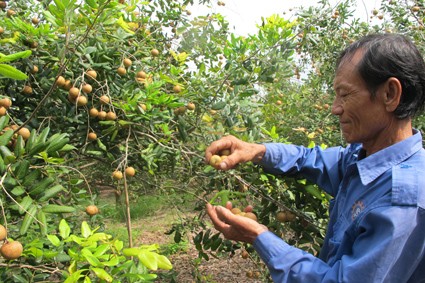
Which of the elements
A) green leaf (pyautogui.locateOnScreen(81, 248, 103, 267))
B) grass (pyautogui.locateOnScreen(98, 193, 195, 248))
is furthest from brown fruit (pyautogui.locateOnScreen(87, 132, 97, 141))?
grass (pyautogui.locateOnScreen(98, 193, 195, 248))

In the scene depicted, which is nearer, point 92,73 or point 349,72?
point 349,72

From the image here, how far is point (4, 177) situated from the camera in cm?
130

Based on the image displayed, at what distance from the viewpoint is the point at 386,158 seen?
1.38 m

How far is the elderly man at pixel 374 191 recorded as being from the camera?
1.16m

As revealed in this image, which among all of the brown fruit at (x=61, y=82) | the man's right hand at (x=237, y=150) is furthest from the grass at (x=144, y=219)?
the man's right hand at (x=237, y=150)

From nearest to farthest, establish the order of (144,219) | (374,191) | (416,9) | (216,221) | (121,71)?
(374,191) → (216,221) → (121,71) → (416,9) → (144,219)

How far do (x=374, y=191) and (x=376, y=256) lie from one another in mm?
274

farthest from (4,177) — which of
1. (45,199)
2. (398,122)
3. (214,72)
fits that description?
(214,72)

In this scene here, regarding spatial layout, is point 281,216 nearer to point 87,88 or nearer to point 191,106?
point 191,106

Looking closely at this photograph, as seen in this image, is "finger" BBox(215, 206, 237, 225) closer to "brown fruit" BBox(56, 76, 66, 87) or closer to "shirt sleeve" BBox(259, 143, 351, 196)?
"shirt sleeve" BBox(259, 143, 351, 196)

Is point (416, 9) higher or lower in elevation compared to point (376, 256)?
higher

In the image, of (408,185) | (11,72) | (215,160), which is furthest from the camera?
(215,160)

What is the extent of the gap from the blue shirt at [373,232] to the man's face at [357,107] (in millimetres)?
91

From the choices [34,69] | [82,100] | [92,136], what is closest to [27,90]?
[34,69]
